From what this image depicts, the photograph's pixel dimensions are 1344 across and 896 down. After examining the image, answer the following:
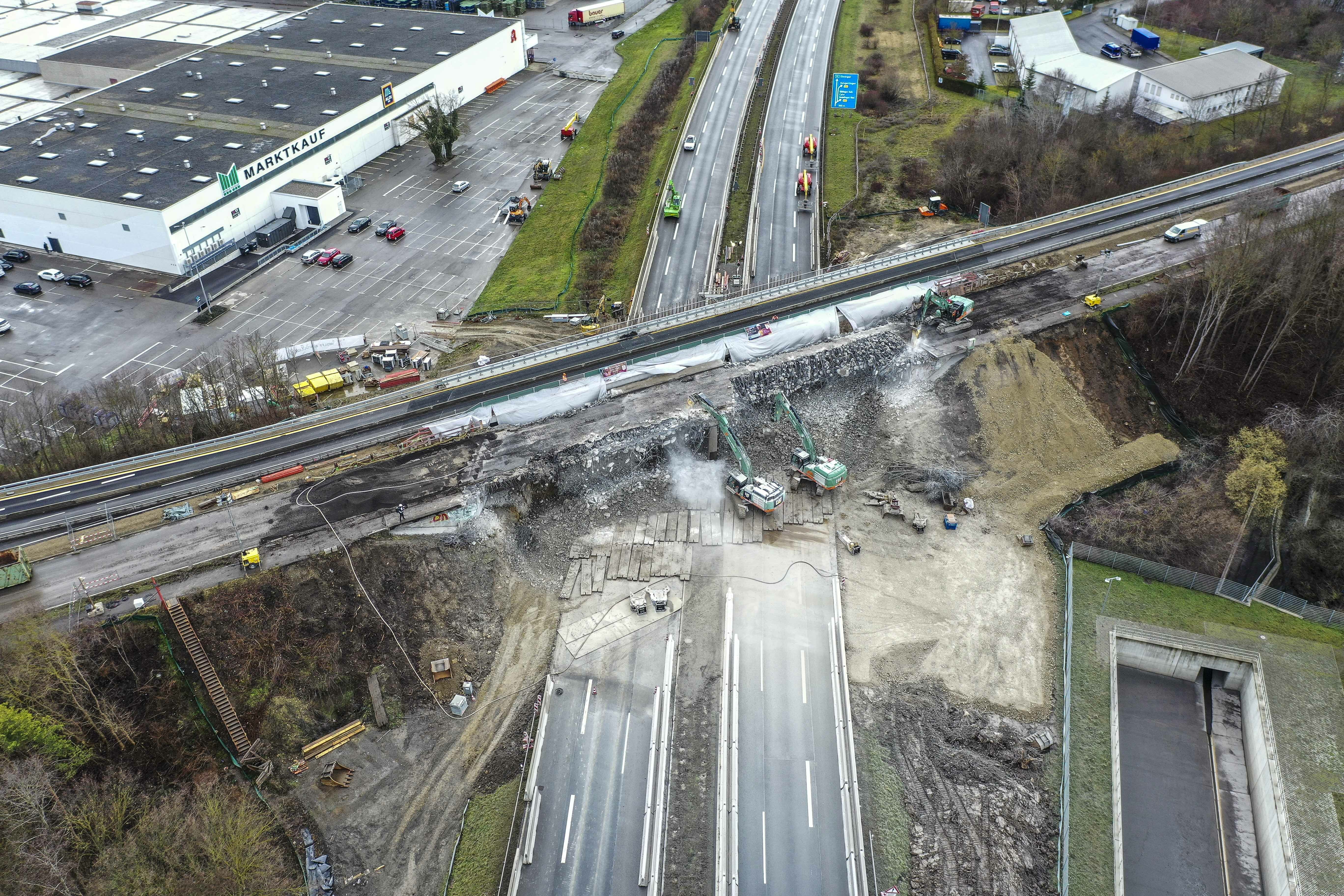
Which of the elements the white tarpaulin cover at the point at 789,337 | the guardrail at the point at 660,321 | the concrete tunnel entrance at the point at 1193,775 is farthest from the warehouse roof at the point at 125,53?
the concrete tunnel entrance at the point at 1193,775

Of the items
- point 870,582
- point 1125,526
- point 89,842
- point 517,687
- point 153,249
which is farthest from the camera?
point 153,249

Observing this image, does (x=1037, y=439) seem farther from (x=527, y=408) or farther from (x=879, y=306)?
(x=527, y=408)

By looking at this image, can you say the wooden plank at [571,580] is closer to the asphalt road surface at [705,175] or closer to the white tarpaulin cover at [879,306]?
the asphalt road surface at [705,175]

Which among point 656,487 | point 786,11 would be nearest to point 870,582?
point 656,487

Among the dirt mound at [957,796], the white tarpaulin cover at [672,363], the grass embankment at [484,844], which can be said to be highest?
the white tarpaulin cover at [672,363]

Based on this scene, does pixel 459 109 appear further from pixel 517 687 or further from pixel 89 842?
pixel 89 842

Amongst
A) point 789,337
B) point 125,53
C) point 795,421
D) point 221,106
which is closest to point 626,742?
point 795,421
